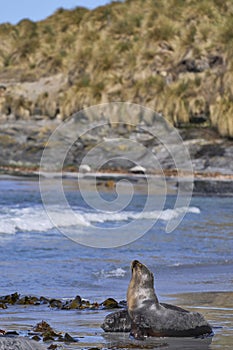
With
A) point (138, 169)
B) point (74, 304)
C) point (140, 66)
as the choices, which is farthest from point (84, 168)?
point (74, 304)

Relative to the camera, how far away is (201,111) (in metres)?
32.7

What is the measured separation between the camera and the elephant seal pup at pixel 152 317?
21.2 ft

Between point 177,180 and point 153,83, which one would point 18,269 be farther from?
point 153,83

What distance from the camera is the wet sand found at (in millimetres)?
6195

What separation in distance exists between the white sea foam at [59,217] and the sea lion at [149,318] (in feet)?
25.5

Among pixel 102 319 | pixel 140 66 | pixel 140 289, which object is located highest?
pixel 140 66

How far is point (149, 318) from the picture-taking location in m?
6.51

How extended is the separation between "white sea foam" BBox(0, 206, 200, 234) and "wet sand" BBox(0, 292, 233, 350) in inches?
260

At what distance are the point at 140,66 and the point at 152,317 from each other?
31.4 m

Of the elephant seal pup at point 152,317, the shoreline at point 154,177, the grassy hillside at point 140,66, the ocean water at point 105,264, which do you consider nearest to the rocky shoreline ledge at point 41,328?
the ocean water at point 105,264

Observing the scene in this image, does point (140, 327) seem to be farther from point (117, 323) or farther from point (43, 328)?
point (43, 328)

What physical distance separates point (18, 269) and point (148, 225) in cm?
636

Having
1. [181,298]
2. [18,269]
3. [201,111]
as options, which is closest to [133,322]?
[181,298]

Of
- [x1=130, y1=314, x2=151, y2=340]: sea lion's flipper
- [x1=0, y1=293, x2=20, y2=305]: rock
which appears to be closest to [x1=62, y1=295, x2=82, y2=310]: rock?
[x1=0, y1=293, x2=20, y2=305]: rock
